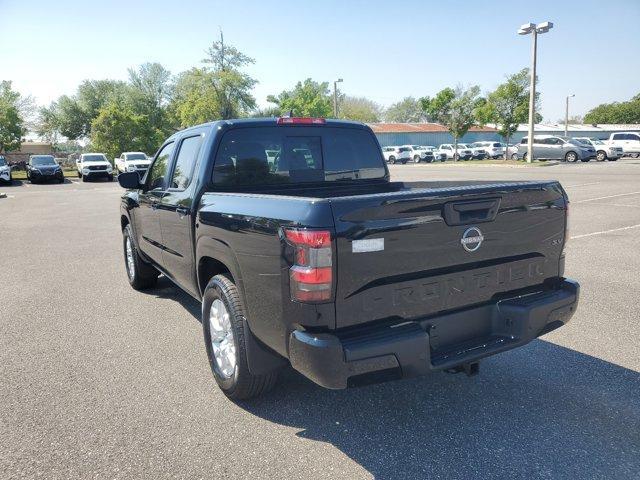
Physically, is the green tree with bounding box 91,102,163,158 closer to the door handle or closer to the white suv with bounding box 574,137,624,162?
the white suv with bounding box 574,137,624,162

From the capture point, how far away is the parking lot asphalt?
2.79m

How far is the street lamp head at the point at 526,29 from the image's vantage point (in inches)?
1221

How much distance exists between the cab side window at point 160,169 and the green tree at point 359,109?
3304 inches

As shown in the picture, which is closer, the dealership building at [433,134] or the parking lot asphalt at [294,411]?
the parking lot asphalt at [294,411]

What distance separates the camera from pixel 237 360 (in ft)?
10.8

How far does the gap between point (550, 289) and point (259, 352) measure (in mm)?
1975

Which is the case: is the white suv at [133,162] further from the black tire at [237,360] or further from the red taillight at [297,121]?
the black tire at [237,360]

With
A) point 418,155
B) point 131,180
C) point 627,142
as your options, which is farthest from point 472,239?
point 418,155

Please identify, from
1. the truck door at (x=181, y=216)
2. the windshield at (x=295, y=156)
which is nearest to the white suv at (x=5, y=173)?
the truck door at (x=181, y=216)

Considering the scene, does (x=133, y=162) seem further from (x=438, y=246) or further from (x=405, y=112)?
(x=405, y=112)

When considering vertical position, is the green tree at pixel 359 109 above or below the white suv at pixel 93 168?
above

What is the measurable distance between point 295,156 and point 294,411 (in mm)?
2059

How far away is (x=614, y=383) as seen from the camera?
12.0 ft

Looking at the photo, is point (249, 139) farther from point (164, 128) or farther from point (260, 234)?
point (164, 128)
